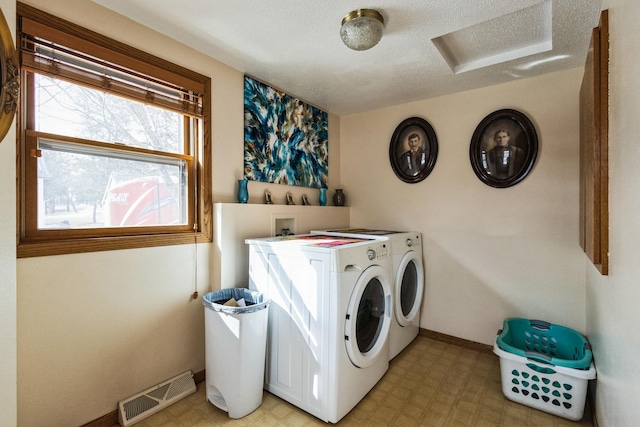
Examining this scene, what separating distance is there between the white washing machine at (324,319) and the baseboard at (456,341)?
96 cm

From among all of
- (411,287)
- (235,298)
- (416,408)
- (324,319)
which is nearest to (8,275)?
(235,298)

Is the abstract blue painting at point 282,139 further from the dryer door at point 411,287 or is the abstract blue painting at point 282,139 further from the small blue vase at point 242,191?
the dryer door at point 411,287

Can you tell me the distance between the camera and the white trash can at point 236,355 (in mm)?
1695

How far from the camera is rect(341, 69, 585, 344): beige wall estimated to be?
2223mm

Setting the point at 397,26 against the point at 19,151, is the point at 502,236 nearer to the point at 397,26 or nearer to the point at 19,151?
the point at 397,26

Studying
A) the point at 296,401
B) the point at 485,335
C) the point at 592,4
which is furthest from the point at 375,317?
the point at 592,4

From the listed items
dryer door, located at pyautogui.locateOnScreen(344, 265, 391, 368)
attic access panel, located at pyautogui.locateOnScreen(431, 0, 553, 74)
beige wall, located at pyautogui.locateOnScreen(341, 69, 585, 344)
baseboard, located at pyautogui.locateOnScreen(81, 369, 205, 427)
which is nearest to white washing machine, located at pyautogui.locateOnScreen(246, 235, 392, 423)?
dryer door, located at pyautogui.locateOnScreen(344, 265, 391, 368)

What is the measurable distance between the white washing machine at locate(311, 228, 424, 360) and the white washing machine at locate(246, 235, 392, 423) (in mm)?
278

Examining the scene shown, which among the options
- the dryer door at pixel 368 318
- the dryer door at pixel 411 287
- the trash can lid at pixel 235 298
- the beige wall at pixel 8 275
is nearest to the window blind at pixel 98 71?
the beige wall at pixel 8 275

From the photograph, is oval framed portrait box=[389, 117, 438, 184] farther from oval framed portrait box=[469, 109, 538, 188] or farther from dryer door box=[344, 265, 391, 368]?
dryer door box=[344, 265, 391, 368]

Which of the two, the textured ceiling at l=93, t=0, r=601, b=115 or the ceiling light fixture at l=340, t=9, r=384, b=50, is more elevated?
the textured ceiling at l=93, t=0, r=601, b=115

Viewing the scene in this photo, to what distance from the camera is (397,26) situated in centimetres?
171

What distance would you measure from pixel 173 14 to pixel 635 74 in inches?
82.2

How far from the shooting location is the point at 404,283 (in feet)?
8.65
